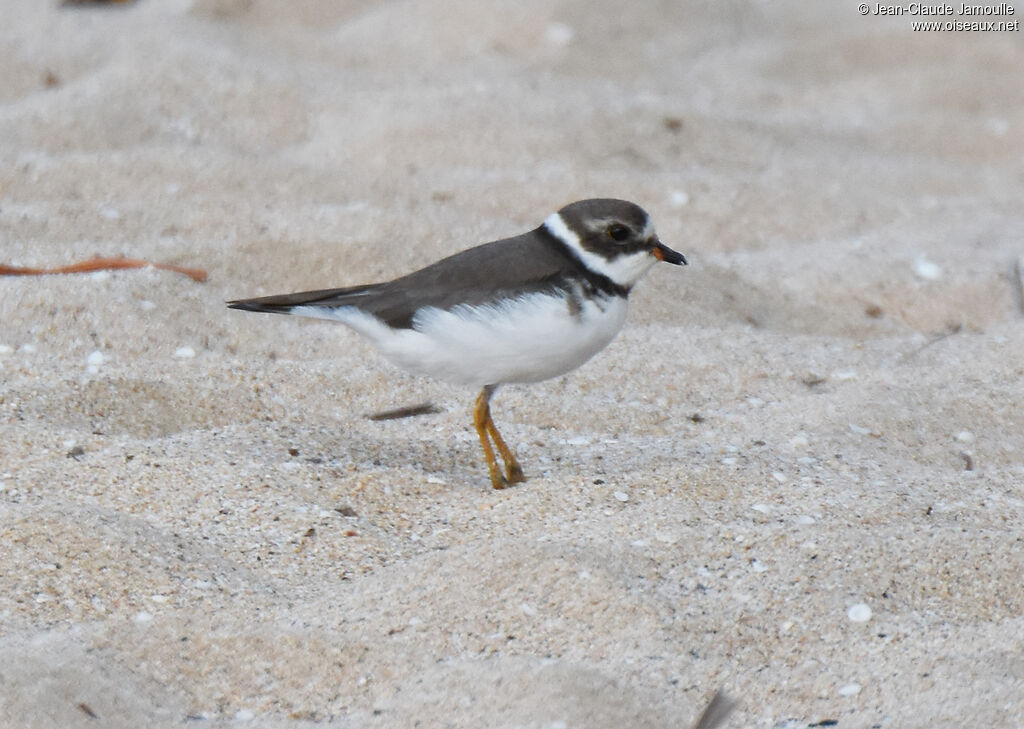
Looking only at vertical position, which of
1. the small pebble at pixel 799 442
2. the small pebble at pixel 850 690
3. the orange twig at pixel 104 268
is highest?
the small pebble at pixel 850 690

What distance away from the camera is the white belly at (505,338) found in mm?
3314

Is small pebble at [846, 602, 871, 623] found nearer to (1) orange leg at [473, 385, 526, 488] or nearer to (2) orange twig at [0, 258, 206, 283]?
(1) orange leg at [473, 385, 526, 488]

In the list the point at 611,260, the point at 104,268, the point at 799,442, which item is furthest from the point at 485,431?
the point at 104,268

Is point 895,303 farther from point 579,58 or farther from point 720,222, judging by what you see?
point 579,58

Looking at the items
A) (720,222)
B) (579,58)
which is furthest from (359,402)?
(579,58)

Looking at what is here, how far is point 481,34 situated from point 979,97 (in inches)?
101

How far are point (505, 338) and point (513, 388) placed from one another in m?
0.96

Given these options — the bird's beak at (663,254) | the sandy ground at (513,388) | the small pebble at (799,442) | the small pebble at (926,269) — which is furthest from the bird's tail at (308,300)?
the small pebble at (926,269)

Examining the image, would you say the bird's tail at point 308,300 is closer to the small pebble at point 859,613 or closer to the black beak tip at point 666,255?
the black beak tip at point 666,255

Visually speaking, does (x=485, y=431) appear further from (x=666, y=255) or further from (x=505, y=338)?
(x=666, y=255)

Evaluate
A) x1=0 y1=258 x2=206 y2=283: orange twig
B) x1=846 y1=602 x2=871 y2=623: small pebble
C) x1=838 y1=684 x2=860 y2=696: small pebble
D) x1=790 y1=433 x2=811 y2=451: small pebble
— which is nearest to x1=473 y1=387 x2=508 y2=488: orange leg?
x1=790 y1=433 x2=811 y2=451: small pebble

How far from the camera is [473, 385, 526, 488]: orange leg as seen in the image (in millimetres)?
3482

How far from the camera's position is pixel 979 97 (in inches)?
259

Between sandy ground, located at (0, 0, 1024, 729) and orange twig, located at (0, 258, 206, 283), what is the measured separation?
0.08m
